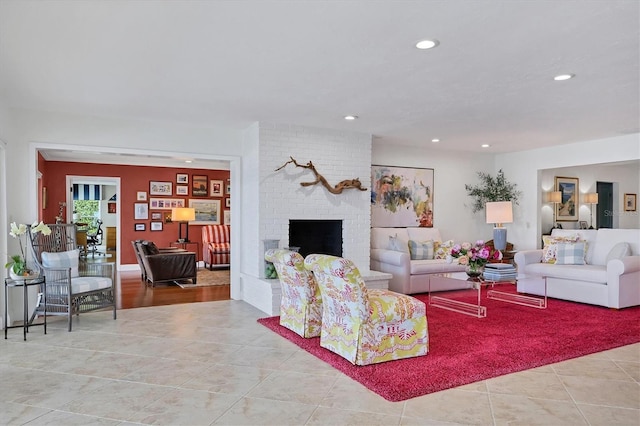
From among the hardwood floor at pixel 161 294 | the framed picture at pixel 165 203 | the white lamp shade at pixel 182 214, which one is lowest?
the hardwood floor at pixel 161 294

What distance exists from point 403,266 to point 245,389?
12.5 feet

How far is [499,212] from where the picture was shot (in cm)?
781

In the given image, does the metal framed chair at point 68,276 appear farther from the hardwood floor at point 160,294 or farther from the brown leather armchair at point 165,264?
the brown leather armchair at point 165,264

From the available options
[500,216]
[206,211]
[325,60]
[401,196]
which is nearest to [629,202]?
[500,216]

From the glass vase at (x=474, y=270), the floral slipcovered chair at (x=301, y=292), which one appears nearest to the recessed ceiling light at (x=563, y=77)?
the glass vase at (x=474, y=270)

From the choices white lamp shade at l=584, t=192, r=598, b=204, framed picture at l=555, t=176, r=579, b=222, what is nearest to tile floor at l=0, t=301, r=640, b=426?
framed picture at l=555, t=176, r=579, b=222

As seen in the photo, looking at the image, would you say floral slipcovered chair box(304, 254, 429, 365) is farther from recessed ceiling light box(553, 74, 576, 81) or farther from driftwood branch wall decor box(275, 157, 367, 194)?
driftwood branch wall decor box(275, 157, 367, 194)

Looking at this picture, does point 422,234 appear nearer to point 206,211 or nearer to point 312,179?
point 312,179

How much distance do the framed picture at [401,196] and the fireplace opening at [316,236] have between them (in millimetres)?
1189

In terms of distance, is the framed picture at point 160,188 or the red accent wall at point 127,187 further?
the framed picture at point 160,188

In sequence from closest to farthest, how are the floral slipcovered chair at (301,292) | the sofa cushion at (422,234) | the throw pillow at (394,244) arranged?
1. the floral slipcovered chair at (301,292)
2. the throw pillow at (394,244)
3. the sofa cushion at (422,234)

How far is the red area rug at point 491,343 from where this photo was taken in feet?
10.7

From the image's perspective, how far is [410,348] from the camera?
372 centimetres

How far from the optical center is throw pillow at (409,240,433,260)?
23.5 feet
